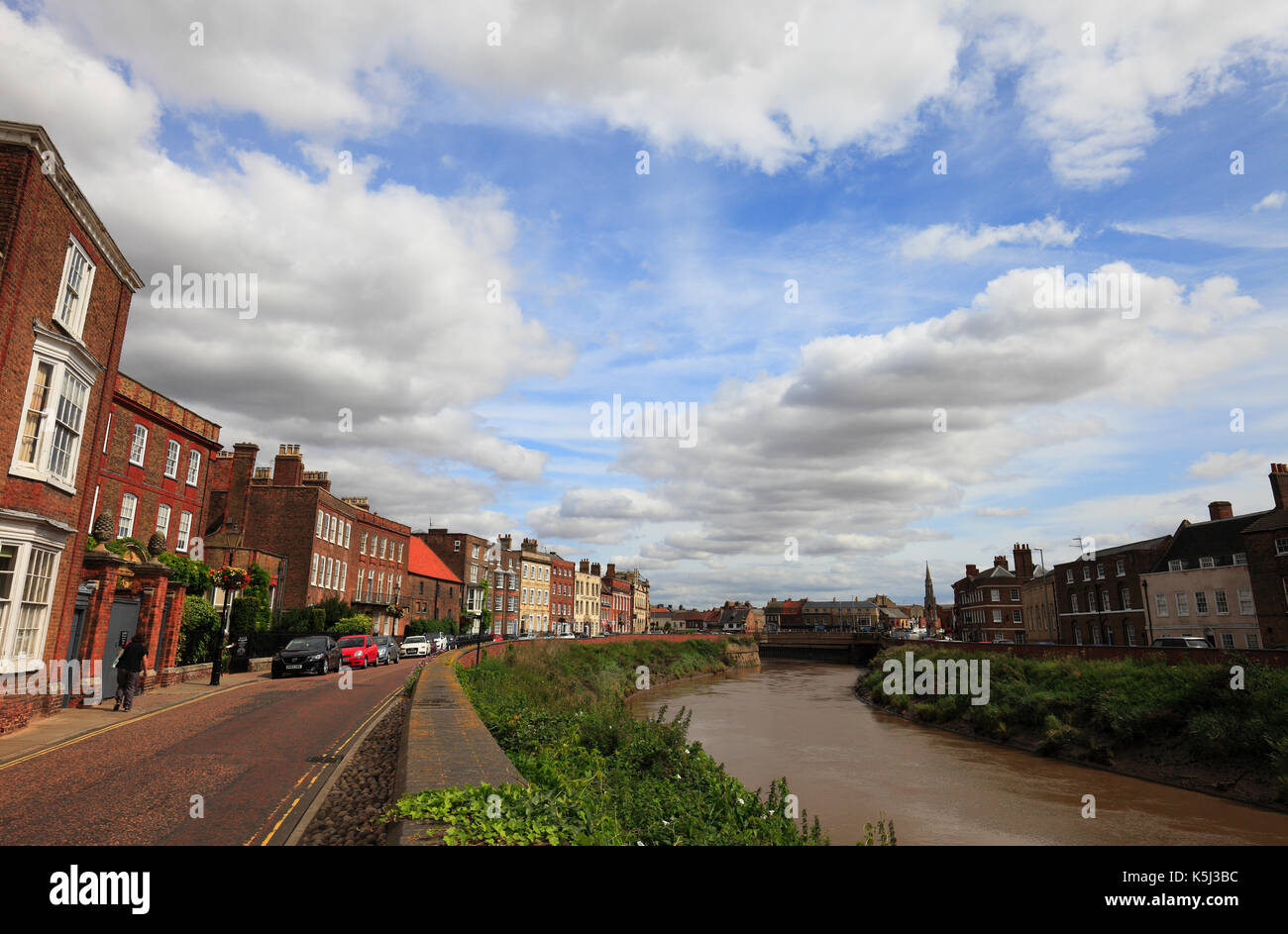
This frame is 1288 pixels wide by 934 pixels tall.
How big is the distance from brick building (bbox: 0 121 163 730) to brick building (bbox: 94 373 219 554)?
10.6m

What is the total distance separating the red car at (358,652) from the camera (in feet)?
106

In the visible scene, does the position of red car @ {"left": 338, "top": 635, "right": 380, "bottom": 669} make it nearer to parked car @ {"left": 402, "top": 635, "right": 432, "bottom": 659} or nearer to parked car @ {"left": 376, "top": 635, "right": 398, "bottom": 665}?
parked car @ {"left": 376, "top": 635, "right": 398, "bottom": 665}

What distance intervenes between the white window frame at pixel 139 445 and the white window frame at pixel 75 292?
14.5m

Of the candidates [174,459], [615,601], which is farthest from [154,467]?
[615,601]

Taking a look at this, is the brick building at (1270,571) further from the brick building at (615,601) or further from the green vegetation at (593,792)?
the brick building at (615,601)

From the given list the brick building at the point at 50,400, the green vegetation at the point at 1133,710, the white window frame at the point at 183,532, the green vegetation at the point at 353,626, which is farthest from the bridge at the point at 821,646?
the brick building at the point at 50,400

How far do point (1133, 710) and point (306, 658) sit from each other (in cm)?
3061

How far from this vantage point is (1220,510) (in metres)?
49.2

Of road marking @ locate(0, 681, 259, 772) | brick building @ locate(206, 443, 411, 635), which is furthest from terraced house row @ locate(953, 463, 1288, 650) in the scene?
brick building @ locate(206, 443, 411, 635)

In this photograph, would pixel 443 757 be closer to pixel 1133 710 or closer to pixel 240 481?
pixel 1133 710

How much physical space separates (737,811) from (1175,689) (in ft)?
71.8

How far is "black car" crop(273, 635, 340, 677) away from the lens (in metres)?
26.0

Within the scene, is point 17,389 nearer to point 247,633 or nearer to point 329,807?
point 329,807
